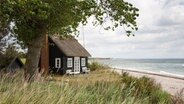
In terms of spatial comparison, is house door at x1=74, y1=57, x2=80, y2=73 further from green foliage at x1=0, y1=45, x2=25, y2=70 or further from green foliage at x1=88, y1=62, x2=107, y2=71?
green foliage at x1=0, y1=45, x2=25, y2=70

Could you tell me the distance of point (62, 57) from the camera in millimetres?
39719

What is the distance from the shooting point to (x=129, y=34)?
20.1 meters

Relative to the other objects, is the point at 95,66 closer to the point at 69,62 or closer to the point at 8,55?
the point at 69,62

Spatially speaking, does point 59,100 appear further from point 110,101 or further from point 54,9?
point 54,9

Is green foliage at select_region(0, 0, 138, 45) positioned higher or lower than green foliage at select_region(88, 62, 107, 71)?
higher

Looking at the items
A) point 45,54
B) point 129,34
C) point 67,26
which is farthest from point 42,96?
point 45,54

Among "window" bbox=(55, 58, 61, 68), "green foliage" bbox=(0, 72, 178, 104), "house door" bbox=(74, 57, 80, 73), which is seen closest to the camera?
"green foliage" bbox=(0, 72, 178, 104)

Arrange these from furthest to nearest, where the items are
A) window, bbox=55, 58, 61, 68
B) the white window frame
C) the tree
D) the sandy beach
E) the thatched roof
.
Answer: the white window frame → window, bbox=55, 58, 61, 68 → the thatched roof → the sandy beach → the tree

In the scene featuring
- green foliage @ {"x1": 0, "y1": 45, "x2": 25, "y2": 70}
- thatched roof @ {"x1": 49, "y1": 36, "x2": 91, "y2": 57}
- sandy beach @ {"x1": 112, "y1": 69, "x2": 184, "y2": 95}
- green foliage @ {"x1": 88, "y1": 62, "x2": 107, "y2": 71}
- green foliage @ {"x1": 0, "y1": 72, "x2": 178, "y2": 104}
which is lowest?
sandy beach @ {"x1": 112, "y1": 69, "x2": 184, "y2": 95}

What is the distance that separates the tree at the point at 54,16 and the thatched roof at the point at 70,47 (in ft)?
55.0

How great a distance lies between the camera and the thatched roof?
3969cm

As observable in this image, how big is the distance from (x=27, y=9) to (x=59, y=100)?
9.06 meters

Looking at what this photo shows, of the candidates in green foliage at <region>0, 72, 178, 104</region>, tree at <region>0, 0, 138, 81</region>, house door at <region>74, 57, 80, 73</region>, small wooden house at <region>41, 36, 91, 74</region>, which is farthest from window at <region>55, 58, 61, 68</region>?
green foliage at <region>0, 72, 178, 104</region>

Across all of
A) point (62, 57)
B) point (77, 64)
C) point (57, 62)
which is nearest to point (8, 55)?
point (62, 57)
